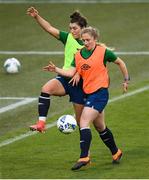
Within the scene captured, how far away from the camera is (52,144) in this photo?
18438mm

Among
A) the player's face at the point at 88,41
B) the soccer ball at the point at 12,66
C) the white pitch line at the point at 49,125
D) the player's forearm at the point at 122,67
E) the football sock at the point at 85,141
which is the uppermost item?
the player's face at the point at 88,41

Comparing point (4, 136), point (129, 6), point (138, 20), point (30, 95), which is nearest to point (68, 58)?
point (4, 136)

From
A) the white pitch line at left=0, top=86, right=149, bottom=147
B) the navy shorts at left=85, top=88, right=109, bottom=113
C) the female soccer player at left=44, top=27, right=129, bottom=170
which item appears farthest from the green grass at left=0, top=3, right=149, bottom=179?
the navy shorts at left=85, top=88, right=109, bottom=113

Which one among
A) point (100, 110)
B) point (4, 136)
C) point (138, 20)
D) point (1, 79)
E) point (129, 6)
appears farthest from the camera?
point (129, 6)

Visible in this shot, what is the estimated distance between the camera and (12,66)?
25938 mm

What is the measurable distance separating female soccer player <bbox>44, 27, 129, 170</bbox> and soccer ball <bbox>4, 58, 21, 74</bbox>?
940 cm

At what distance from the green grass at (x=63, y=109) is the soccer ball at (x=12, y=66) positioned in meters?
0.19

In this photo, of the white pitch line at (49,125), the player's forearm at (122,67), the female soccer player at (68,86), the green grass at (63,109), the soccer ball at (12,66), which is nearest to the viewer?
the green grass at (63,109)

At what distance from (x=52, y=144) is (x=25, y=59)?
9.85m

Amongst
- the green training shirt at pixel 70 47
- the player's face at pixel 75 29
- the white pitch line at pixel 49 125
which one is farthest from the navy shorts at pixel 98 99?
the white pitch line at pixel 49 125

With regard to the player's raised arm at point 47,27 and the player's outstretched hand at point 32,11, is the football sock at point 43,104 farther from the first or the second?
the player's outstretched hand at point 32,11

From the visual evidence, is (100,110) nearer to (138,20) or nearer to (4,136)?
(4,136)

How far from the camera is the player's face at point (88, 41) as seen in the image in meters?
16.3

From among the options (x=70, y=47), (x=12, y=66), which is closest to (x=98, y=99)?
(x=70, y=47)
